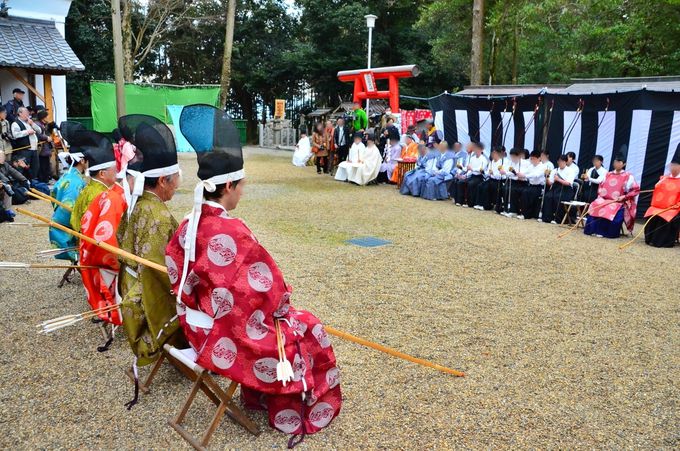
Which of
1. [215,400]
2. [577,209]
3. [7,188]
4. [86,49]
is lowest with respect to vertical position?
[215,400]

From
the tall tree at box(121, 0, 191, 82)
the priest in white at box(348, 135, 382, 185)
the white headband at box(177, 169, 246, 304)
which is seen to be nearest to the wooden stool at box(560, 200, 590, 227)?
the priest in white at box(348, 135, 382, 185)

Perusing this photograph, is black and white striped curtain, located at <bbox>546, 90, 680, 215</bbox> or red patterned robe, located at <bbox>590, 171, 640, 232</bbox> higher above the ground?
black and white striped curtain, located at <bbox>546, 90, 680, 215</bbox>

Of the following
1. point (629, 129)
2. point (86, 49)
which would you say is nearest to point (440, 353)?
point (629, 129)

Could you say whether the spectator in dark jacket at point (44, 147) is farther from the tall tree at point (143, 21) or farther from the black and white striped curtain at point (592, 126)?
the black and white striped curtain at point (592, 126)

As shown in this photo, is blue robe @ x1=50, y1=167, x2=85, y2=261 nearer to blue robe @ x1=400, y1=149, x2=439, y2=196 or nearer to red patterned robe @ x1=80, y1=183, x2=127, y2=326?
red patterned robe @ x1=80, y1=183, x2=127, y2=326

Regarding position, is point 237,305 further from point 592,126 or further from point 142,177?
point 592,126

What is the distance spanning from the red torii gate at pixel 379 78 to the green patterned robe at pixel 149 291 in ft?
42.6

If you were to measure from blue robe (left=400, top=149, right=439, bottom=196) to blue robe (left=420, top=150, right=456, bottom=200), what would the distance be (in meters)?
0.18

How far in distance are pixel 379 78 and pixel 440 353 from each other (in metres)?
13.6

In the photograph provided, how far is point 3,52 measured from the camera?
1195 cm

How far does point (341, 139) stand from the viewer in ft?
51.2

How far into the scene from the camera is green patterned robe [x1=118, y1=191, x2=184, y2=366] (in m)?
3.07

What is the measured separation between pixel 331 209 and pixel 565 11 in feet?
39.8

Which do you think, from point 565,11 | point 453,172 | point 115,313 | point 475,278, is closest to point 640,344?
point 475,278
